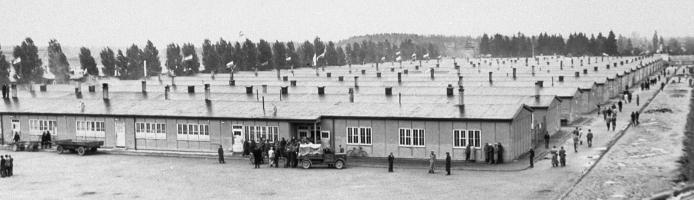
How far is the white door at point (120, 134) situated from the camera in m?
43.6

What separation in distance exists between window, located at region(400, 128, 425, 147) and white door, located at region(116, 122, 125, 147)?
1677 centimetres

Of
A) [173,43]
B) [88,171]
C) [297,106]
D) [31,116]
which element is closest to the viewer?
[88,171]

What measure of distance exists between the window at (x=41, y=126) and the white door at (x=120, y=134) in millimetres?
4666

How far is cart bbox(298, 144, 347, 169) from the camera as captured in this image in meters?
34.9

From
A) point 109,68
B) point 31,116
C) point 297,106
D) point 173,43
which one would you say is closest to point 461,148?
point 297,106

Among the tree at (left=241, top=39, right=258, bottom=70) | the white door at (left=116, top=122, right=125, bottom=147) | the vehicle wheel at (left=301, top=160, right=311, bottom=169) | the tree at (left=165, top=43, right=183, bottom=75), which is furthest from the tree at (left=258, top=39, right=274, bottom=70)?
the vehicle wheel at (left=301, top=160, right=311, bottom=169)

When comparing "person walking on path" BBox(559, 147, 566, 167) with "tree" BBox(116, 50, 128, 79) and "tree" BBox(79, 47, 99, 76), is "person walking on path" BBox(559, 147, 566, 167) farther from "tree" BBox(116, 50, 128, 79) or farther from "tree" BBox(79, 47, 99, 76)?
"tree" BBox(116, 50, 128, 79)

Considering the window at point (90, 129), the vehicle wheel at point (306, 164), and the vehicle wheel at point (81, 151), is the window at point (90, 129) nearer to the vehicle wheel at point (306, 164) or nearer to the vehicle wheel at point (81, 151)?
the vehicle wheel at point (81, 151)

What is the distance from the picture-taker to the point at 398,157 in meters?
37.6

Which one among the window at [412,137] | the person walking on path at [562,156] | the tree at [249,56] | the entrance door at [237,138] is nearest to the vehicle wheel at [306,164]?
the window at [412,137]

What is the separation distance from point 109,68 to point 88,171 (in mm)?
98020

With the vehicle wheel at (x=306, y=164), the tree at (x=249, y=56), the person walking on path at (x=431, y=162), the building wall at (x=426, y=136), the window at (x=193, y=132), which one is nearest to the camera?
the person walking on path at (x=431, y=162)

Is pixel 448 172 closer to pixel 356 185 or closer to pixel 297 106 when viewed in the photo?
pixel 356 185

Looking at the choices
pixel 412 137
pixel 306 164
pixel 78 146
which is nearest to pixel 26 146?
pixel 78 146
